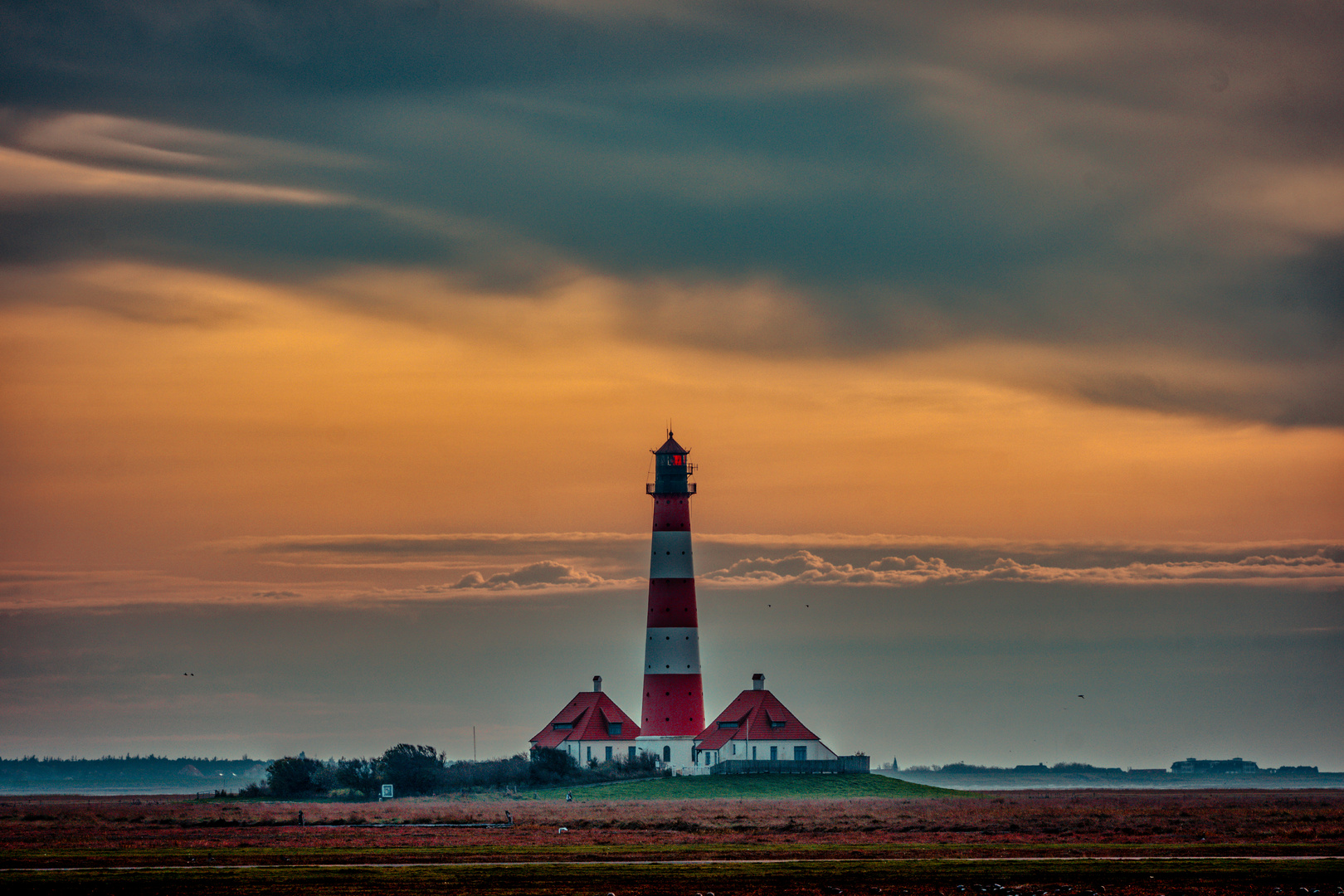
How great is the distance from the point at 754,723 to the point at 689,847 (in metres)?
44.0

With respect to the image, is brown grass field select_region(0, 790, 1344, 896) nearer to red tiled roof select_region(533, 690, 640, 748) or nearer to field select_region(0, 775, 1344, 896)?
field select_region(0, 775, 1344, 896)

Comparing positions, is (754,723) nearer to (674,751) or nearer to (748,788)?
(674,751)

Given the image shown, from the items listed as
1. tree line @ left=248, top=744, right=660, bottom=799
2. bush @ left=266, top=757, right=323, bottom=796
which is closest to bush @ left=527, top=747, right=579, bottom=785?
tree line @ left=248, top=744, right=660, bottom=799

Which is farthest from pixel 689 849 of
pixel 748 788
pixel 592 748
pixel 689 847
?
pixel 592 748

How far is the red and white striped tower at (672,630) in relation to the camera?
90.4m

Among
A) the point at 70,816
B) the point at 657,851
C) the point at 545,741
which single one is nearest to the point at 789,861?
the point at 657,851

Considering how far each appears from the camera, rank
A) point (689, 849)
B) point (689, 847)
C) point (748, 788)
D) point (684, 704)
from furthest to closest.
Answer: point (684, 704), point (748, 788), point (689, 847), point (689, 849)

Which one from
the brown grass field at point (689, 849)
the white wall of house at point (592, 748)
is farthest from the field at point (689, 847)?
the white wall of house at point (592, 748)

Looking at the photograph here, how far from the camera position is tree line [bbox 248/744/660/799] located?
292ft

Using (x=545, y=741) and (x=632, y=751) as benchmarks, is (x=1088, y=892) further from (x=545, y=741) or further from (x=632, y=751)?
(x=545, y=741)

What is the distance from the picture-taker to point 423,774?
93.0 meters

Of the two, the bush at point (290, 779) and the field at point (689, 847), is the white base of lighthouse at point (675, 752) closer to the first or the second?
the field at point (689, 847)

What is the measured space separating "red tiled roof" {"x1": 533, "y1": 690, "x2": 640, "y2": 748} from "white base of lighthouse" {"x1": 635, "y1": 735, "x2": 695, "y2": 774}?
5.10m

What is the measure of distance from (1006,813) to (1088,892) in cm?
3563
